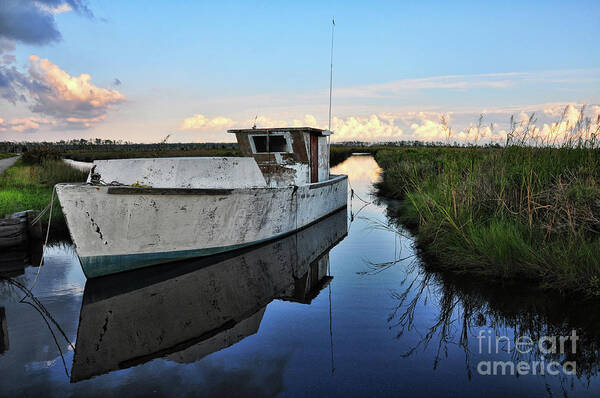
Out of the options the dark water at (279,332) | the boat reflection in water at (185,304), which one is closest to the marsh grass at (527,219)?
the dark water at (279,332)

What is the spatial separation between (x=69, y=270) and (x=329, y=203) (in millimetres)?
7920

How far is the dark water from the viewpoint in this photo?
3.88 m

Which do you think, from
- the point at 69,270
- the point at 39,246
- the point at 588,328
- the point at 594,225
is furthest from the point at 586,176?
the point at 39,246

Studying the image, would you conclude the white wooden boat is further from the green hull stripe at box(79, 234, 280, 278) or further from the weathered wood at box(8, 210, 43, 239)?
the weathered wood at box(8, 210, 43, 239)

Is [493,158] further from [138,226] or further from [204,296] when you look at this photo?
[138,226]

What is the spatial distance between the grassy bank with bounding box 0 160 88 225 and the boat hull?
530 cm

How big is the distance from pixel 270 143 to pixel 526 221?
6928mm

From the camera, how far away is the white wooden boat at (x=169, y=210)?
21.9 ft

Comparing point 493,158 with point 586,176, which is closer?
point 586,176

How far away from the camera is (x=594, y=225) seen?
6.71m

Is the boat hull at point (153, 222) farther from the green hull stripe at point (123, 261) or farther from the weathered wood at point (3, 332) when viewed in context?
the weathered wood at point (3, 332)

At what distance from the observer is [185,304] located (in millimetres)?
5906

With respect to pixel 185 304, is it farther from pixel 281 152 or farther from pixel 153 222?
pixel 281 152

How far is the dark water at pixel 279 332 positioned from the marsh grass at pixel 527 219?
18.7 inches
